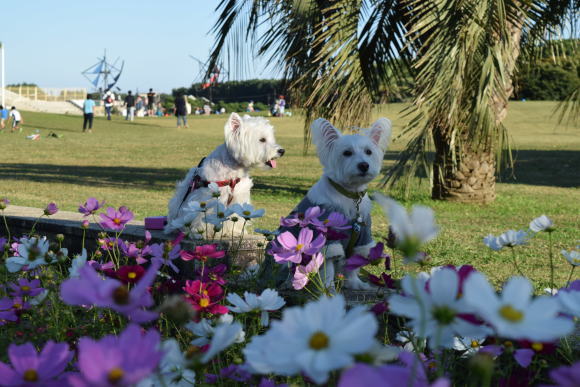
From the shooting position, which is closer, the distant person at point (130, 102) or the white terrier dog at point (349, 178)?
the white terrier dog at point (349, 178)

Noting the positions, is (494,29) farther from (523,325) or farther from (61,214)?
(523,325)

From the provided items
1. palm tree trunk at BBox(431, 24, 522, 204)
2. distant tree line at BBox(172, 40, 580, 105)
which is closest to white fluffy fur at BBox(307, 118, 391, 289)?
distant tree line at BBox(172, 40, 580, 105)

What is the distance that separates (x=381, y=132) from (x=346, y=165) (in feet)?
1.08

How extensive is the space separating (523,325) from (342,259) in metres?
3.00

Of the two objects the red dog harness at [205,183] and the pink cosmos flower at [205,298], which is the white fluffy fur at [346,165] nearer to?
the red dog harness at [205,183]

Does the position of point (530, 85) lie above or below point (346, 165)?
above

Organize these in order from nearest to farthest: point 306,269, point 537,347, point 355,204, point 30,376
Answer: point 30,376 → point 537,347 → point 306,269 → point 355,204

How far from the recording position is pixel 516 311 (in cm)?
68

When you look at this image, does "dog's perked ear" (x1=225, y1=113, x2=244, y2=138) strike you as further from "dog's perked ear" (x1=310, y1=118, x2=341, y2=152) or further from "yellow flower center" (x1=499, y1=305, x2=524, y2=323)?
"yellow flower center" (x1=499, y1=305, x2=524, y2=323)

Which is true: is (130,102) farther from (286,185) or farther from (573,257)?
(573,257)

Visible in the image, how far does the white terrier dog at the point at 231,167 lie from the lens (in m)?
4.82

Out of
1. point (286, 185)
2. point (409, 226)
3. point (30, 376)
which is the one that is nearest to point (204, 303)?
point (30, 376)

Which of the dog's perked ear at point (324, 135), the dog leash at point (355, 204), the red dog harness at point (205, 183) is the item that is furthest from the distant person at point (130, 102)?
the dog leash at point (355, 204)

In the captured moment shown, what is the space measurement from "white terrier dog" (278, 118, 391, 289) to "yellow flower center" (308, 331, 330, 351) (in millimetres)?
2844
